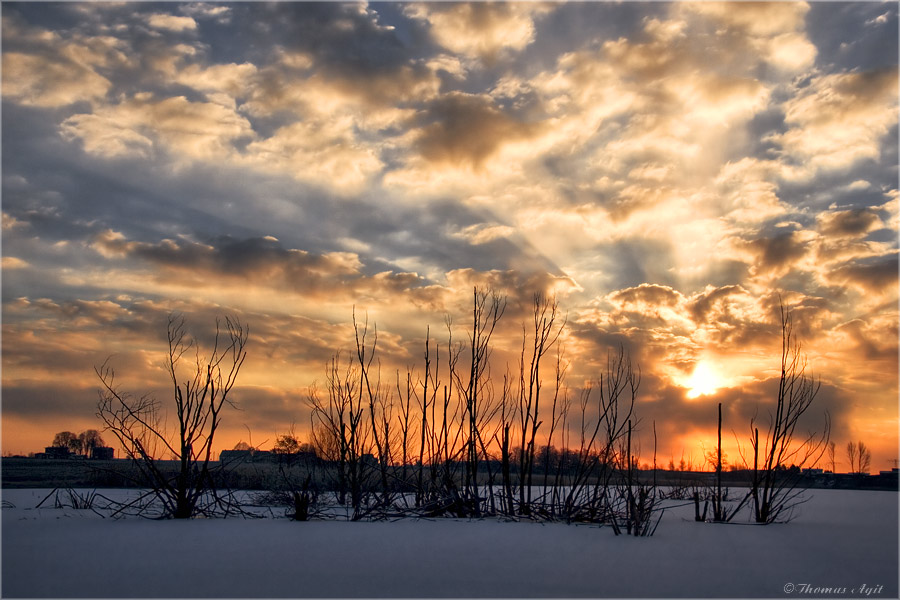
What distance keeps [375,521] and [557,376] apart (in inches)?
114

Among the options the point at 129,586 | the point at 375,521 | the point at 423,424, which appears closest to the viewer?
the point at 129,586

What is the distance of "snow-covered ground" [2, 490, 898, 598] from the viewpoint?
12.1 feet

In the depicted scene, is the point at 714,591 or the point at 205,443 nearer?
the point at 714,591

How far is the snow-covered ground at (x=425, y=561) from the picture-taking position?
12.1 ft

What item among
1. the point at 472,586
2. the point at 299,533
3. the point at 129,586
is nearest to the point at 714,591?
the point at 472,586

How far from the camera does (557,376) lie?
27.1ft

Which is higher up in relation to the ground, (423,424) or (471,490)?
(423,424)

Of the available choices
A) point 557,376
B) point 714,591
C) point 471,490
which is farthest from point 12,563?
point 557,376

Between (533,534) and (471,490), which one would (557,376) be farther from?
(533,534)

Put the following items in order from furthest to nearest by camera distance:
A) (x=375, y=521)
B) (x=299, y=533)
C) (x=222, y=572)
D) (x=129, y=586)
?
(x=375, y=521) < (x=299, y=533) < (x=222, y=572) < (x=129, y=586)

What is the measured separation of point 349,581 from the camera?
3.85 meters

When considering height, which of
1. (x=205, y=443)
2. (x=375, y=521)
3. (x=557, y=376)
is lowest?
(x=375, y=521)

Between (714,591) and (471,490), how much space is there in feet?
15.4

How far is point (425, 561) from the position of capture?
178 inches
